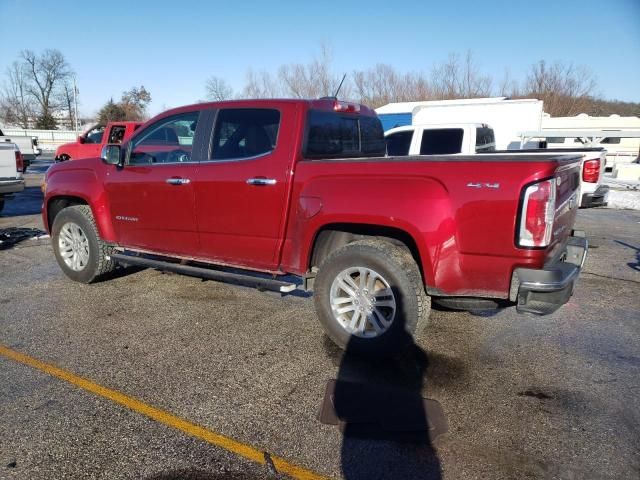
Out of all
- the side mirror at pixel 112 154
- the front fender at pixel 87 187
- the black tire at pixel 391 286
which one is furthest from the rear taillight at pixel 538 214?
the front fender at pixel 87 187

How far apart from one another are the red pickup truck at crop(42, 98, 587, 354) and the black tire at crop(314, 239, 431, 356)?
0.03 ft

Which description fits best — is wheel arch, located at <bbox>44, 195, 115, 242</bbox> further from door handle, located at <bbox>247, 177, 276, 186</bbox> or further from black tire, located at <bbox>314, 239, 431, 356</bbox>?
black tire, located at <bbox>314, 239, 431, 356</bbox>

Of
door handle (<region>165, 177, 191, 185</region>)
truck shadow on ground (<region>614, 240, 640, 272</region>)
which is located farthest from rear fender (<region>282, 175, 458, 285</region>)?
truck shadow on ground (<region>614, 240, 640, 272</region>)

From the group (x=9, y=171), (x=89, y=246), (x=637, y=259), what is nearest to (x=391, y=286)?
(x=89, y=246)

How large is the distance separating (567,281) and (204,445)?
8.00ft

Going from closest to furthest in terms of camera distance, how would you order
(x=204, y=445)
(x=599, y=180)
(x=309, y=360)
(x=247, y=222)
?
(x=204, y=445)
(x=309, y=360)
(x=247, y=222)
(x=599, y=180)

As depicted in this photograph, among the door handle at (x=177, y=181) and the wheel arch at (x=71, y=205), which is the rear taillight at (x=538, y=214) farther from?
the wheel arch at (x=71, y=205)

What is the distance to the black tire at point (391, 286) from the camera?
3.71 metres

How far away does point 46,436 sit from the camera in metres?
2.92

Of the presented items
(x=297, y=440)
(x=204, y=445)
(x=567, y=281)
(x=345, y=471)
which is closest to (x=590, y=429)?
(x=567, y=281)

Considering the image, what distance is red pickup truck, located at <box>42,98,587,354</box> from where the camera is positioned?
10.9 ft

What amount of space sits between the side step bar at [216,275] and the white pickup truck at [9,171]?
20.4ft

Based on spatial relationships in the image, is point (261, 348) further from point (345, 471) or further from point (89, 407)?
point (345, 471)

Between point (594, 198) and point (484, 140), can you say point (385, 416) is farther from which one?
point (484, 140)
